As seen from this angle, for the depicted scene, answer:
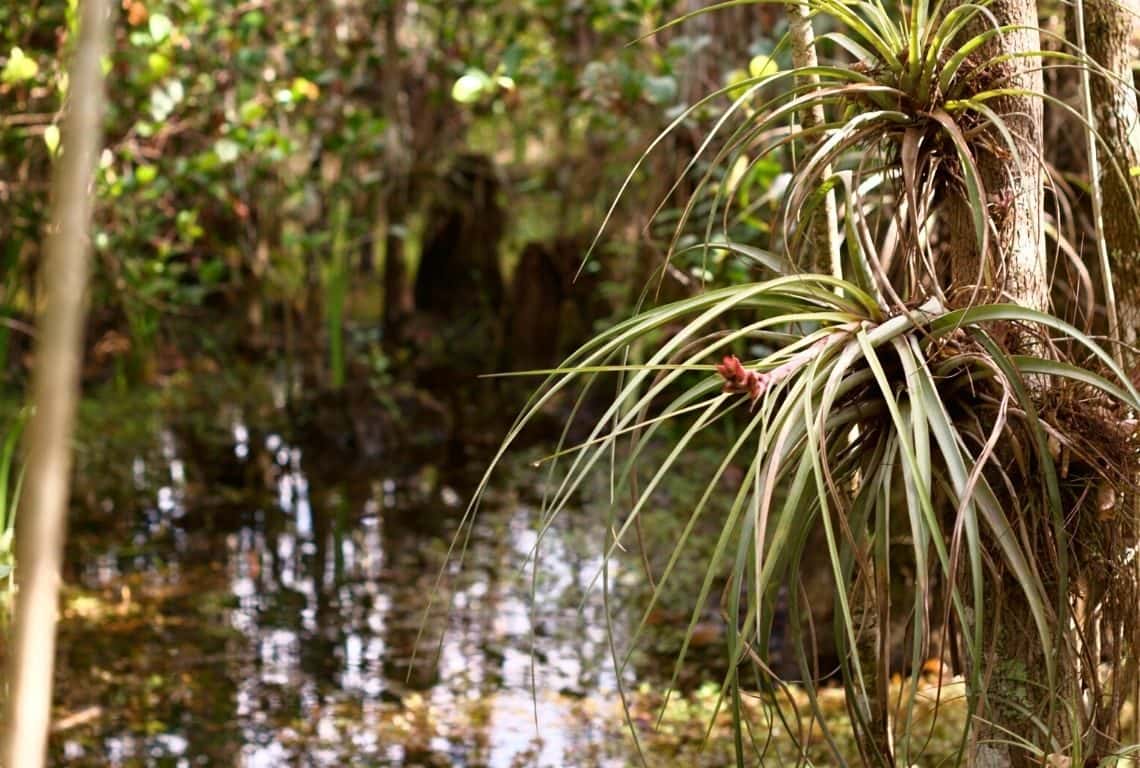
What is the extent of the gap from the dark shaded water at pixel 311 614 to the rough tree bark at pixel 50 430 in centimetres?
123

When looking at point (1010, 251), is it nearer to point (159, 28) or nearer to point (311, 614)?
point (311, 614)

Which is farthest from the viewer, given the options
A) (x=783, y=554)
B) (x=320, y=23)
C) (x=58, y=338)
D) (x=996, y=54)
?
(x=320, y=23)

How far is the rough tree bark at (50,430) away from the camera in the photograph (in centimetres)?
62

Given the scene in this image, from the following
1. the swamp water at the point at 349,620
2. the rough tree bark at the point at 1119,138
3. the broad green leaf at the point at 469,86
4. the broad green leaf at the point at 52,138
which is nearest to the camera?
the rough tree bark at the point at 1119,138

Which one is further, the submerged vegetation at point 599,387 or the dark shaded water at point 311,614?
the dark shaded water at point 311,614

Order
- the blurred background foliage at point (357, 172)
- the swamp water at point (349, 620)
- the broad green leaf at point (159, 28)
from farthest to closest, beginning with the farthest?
the blurred background foliage at point (357, 172) → the broad green leaf at point (159, 28) → the swamp water at point (349, 620)

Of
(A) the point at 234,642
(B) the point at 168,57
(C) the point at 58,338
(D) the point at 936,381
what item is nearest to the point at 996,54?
(D) the point at 936,381

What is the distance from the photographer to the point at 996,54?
1570 millimetres

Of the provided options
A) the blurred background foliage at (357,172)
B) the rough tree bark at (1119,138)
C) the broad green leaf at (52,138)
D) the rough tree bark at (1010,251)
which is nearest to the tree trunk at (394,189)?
the blurred background foliage at (357,172)

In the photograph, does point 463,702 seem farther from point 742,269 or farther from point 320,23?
point 320,23

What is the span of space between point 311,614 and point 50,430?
11.3 ft

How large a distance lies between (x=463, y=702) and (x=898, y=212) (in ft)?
6.91

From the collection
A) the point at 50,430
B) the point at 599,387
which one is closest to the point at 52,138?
the point at 50,430

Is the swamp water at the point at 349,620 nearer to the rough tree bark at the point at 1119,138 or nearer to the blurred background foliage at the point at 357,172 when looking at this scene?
the rough tree bark at the point at 1119,138
